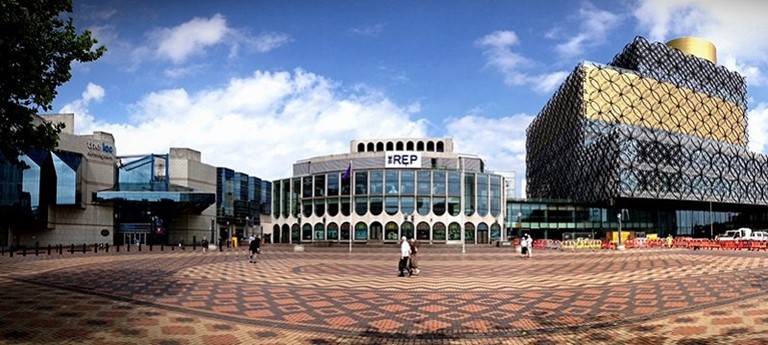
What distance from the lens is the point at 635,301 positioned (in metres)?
16.6

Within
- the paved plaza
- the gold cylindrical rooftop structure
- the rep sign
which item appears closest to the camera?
the paved plaza

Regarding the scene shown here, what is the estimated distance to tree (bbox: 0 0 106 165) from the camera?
44.2 ft

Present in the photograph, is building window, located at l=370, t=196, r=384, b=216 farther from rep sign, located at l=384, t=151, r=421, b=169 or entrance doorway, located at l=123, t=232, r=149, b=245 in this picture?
entrance doorway, located at l=123, t=232, r=149, b=245

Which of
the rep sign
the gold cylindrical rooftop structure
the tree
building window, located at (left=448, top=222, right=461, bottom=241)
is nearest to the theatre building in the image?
the rep sign

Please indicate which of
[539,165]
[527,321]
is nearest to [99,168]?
[527,321]

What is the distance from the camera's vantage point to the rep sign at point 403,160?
298 ft

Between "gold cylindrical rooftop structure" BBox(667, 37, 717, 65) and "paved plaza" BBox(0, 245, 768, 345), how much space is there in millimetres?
114267

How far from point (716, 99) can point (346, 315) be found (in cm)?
12285

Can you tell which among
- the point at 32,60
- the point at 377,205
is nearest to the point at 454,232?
the point at 377,205

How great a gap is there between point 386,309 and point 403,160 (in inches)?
2976

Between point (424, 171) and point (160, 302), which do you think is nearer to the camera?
point (160, 302)

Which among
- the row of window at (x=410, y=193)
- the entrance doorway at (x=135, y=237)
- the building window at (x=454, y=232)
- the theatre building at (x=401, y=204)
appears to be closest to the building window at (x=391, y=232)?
the theatre building at (x=401, y=204)

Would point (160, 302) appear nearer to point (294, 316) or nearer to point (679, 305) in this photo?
point (294, 316)

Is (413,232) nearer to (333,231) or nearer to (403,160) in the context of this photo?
(403,160)
